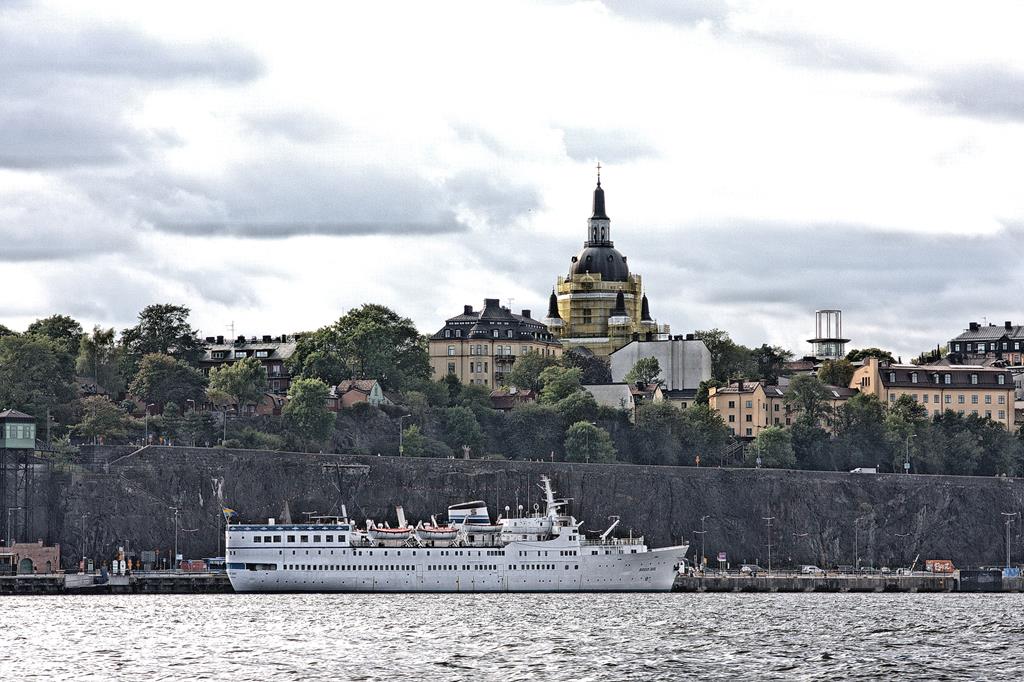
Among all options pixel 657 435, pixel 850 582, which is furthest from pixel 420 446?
pixel 850 582

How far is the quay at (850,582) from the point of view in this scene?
143250 mm

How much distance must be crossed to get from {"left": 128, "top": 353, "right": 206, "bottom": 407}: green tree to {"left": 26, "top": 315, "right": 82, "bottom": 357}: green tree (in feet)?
35.5

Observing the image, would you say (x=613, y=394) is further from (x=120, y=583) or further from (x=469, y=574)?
(x=120, y=583)

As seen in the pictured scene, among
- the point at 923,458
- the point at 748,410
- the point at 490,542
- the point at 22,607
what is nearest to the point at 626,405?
the point at 748,410

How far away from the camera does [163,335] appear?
190625 mm

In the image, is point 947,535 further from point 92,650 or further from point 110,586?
point 92,650

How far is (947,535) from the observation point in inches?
6762

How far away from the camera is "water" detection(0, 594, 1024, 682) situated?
301 feet

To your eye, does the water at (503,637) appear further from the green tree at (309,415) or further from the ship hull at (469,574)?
the green tree at (309,415)

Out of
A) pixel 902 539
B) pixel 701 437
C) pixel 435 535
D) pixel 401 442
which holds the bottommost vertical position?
pixel 902 539

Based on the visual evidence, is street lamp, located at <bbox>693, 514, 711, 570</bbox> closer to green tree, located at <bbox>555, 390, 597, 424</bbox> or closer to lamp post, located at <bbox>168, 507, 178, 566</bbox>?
green tree, located at <bbox>555, 390, 597, 424</bbox>

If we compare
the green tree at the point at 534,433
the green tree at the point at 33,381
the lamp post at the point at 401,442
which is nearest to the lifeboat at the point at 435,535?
the lamp post at the point at 401,442

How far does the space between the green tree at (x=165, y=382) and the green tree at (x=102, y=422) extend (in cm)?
853

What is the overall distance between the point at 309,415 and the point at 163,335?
24729mm
